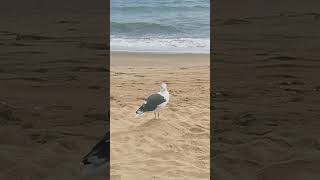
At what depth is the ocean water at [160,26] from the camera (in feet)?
47.7

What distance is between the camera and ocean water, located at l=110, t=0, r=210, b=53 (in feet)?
47.7

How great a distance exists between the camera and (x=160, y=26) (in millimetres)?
17844

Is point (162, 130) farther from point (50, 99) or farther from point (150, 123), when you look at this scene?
point (50, 99)

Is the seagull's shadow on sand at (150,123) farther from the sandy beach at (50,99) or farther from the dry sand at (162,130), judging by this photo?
the sandy beach at (50,99)

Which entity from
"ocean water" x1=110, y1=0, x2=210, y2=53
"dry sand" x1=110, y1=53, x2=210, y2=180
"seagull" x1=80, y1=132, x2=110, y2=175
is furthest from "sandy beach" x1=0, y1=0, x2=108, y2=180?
"ocean water" x1=110, y1=0, x2=210, y2=53

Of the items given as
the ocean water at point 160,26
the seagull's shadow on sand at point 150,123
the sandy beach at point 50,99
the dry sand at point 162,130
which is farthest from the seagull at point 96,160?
the ocean water at point 160,26

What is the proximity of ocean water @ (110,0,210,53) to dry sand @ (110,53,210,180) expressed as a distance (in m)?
4.57
